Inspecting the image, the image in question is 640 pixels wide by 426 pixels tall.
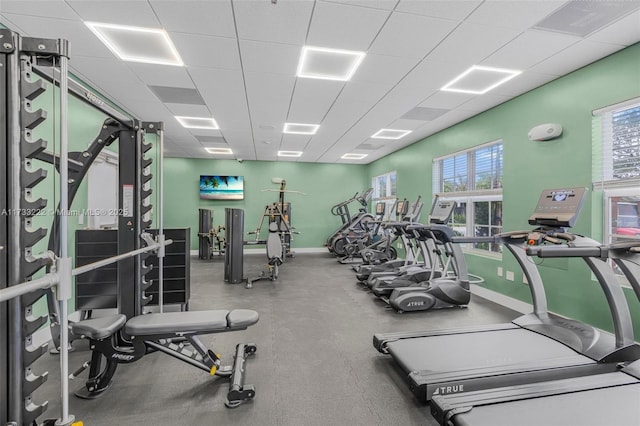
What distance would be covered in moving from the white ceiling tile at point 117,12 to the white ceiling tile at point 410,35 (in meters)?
1.91

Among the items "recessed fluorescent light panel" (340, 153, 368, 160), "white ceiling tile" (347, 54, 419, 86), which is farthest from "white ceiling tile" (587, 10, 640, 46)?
"recessed fluorescent light panel" (340, 153, 368, 160)

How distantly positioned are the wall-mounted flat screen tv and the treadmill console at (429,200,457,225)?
622 centimetres

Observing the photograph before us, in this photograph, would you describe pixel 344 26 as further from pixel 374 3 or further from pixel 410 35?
pixel 410 35

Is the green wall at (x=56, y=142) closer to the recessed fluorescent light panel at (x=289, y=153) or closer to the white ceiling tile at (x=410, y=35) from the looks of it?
the white ceiling tile at (x=410, y=35)

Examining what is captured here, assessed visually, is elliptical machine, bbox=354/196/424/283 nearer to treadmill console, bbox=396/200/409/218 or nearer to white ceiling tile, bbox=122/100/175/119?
treadmill console, bbox=396/200/409/218

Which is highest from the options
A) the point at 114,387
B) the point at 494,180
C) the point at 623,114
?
the point at 623,114

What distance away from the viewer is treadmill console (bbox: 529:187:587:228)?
2336 mm

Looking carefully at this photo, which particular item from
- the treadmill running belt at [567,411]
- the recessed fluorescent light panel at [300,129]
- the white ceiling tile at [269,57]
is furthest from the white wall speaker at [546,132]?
the recessed fluorescent light panel at [300,129]

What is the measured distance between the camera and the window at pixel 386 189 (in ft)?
26.7

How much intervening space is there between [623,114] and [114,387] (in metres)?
5.04

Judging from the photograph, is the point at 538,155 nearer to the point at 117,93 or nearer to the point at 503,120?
the point at 503,120

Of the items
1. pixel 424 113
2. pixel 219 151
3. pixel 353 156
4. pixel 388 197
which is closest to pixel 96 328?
pixel 424 113

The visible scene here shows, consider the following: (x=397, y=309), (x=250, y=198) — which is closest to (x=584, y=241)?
(x=397, y=309)

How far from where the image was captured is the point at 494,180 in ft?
15.1
